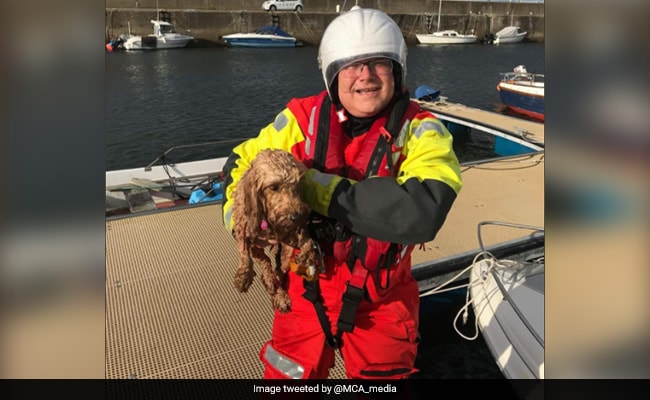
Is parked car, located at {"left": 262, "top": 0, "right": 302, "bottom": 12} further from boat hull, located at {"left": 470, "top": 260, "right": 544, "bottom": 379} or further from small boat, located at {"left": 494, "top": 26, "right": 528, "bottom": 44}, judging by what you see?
boat hull, located at {"left": 470, "top": 260, "right": 544, "bottom": 379}

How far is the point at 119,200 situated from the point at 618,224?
32.9ft

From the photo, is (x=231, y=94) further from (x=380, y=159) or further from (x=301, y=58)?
(x=380, y=159)

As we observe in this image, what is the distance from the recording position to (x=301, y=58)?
164ft

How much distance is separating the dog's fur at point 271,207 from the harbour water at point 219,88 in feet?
31.8

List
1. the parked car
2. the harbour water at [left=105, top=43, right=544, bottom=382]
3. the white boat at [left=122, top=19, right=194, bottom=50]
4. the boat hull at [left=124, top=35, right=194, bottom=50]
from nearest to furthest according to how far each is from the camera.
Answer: the harbour water at [left=105, top=43, right=544, bottom=382] → the boat hull at [left=124, top=35, right=194, bottom=50] → the white boat at [left=122, top=19, right=194, bottom=50] → the parked car

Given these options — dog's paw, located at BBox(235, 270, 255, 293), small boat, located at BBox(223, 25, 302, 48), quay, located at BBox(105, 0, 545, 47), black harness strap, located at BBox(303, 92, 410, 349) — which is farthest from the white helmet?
small boat, located at BBox(223, 25, 302, 48)

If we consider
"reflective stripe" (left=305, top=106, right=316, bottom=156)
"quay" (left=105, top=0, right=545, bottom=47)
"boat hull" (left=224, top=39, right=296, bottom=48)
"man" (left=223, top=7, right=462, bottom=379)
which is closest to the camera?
"man" (left=223, top=7, right=462, bottom=379)

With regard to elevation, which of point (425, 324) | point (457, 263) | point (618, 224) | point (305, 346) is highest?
point (618, 224)

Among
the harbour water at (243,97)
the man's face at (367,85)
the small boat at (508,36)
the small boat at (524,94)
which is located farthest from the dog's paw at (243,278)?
the small boat at (508,36)

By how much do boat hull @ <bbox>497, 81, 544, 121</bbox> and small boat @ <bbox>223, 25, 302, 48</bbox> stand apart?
36634 mm

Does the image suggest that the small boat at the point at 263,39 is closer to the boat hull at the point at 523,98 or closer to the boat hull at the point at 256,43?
the boat hull at the point at 256,43

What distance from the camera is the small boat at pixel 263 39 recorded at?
54625mm

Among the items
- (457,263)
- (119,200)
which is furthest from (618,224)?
(119,200)

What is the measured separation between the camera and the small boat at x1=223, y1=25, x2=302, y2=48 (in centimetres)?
5462
